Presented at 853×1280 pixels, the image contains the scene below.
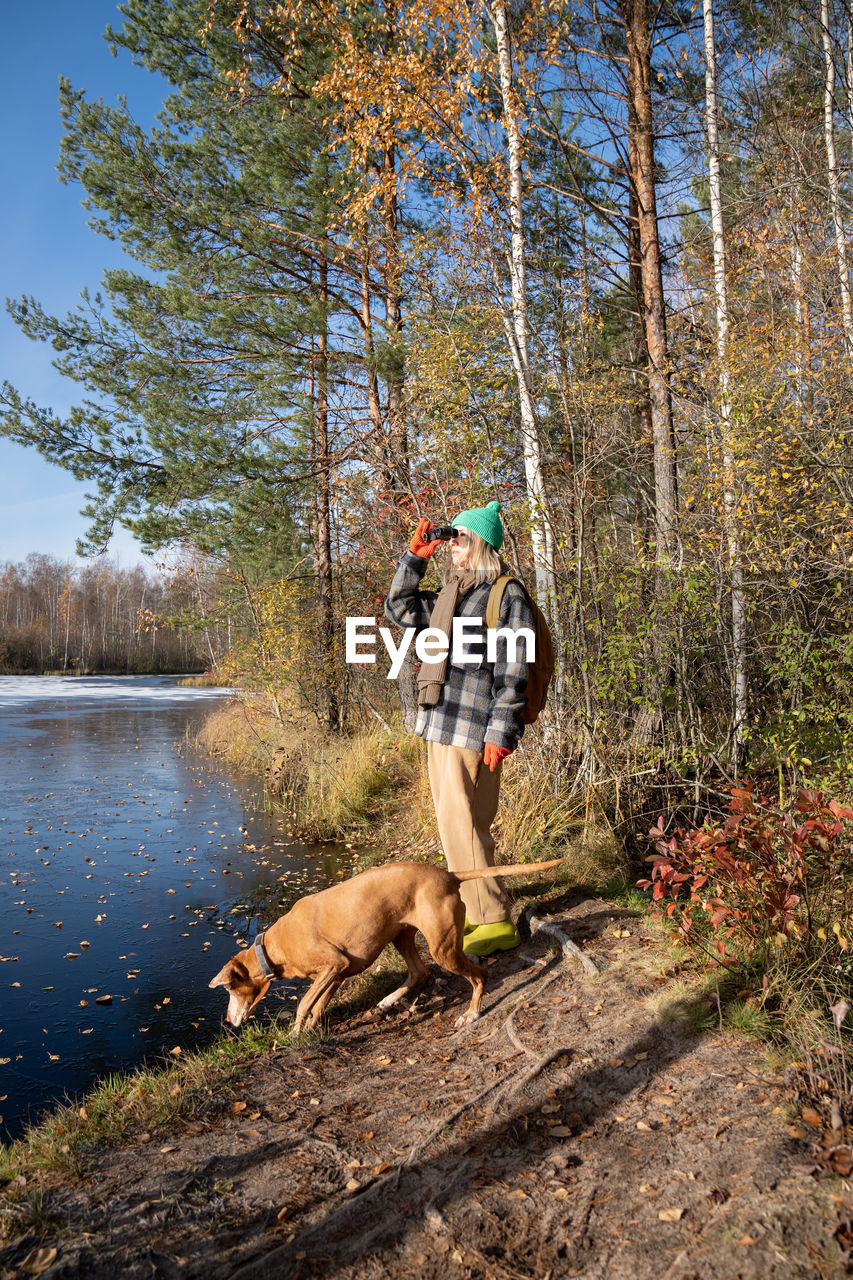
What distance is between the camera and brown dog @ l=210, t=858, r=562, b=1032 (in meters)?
3.77

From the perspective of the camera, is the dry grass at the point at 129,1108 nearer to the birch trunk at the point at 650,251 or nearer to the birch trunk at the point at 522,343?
the birch trunk at the point at 522,343

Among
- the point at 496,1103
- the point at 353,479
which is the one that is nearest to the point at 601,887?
the point at 496,1103

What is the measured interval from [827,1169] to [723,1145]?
335mm

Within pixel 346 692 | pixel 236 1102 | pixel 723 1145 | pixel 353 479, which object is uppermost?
pixel 353 479

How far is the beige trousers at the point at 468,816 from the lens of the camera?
4262 mm

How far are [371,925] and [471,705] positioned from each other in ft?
4.00

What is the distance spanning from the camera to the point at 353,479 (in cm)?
954

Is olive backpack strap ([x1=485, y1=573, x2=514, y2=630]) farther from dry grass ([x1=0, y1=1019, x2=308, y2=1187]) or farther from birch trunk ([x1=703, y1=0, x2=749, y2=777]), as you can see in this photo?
birch trunk ([x1=703, y1=0, x2=749, y2=777])

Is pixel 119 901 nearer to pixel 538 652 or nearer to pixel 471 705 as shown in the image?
pixel 471 705

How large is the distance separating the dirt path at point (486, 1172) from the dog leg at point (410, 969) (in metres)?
0.47

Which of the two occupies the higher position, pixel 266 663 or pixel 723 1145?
pixel 266 663

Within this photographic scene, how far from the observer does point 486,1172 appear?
2.59 meters

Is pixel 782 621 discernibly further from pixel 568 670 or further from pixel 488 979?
pixel 488 979

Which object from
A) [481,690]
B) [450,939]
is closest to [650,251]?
[481,690]
